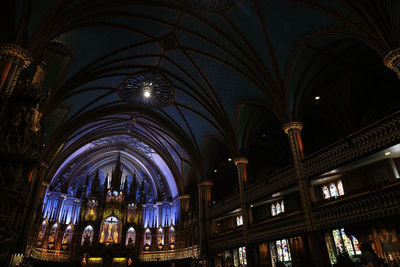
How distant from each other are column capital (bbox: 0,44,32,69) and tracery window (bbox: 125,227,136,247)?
2142 cm

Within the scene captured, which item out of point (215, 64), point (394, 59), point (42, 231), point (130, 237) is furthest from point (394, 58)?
point (42, 231)

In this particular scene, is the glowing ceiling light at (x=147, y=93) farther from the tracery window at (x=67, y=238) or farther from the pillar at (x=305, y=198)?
the tracery window at (x=67, y=238)

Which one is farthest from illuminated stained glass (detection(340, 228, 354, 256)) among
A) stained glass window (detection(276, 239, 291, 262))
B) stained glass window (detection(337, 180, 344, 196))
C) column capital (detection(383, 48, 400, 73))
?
column capital (detection(383, 48, 400, 73))

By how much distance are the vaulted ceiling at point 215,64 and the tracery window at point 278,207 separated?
362 centimetres

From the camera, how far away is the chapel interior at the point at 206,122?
10336mm

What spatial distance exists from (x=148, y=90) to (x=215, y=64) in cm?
638

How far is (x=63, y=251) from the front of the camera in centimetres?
2473

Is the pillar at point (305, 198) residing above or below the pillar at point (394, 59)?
below

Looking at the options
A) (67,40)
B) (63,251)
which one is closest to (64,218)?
(63,251)

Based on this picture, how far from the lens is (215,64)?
17.7 metres

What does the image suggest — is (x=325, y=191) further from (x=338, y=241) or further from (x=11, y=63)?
(x=11, y=63)

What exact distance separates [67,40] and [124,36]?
321 centimetres

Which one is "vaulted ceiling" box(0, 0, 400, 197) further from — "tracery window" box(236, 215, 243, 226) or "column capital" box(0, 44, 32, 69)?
"tracery window" box(236, 215, 243, 226)

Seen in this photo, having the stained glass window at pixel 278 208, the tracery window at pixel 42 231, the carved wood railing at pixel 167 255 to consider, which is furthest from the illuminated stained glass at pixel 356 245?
the tracery window at pixel 42 231
